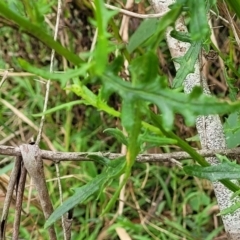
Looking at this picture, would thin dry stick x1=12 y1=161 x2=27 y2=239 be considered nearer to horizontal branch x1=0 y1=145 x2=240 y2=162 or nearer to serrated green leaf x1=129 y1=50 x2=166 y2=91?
horizontal branch x1=0 y1=145 x2=240 y2=162

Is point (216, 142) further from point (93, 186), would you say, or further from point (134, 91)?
point (134, 91)

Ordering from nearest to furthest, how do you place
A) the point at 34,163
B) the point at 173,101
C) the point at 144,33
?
1. the point at 173,101
2. the point at 34,163
3. the point at 144,33

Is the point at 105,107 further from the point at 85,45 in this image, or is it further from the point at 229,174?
the point at 85,45

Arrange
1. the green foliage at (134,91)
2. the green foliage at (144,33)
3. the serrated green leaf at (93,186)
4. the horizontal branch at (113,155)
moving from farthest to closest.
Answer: the green foliage at (144,33) → the horizontal branch at (113,155) → the serrated green leaf at (93,186) → the green foliage at (134,91)

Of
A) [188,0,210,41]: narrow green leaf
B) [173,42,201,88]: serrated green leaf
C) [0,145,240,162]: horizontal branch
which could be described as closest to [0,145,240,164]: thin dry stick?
[0,145,240,162]: horizontal branch

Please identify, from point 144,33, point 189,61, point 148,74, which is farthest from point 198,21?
point 144,33

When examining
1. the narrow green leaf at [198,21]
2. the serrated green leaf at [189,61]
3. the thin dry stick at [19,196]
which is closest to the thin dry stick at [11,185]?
the thin dry stick at [19,196]

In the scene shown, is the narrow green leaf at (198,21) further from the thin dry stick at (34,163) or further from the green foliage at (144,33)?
the green foliage at (144,33)

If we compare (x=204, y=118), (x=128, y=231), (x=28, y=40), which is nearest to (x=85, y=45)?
(x=28, y=40)

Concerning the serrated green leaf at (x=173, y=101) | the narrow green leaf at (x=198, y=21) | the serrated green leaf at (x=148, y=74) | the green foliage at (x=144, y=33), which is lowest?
the serrated green leaf at (x=173, y=101)
